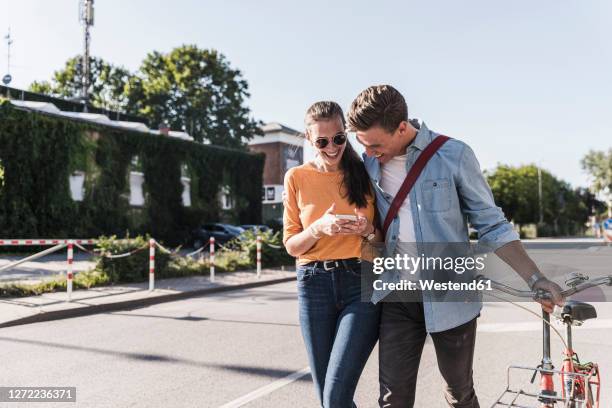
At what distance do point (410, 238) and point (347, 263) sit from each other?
0.31m

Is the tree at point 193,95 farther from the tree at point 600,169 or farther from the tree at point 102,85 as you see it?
the tree at point 600,169

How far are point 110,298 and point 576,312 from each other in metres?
8.79

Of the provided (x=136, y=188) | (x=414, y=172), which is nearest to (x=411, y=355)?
(x=414, y=172)

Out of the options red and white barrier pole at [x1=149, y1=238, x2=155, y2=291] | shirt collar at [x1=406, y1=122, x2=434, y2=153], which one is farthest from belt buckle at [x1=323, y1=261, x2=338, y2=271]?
red and white barrier pole at [x1=149, y1=238, x2=155, y2=291]

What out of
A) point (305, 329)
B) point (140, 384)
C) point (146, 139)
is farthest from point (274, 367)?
point (146, 139)

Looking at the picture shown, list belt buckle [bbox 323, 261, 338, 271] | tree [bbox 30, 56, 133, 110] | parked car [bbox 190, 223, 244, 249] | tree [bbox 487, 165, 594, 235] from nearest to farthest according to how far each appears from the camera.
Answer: belt buckle [bbox 323, 261, 338, 271]
parked car [bbox 190, 223, 244, 249]
tree [bbox 30, 56, 133, 110]
tree [bbox 487, 165, 594, 235]

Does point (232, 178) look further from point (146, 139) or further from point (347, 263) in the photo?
point (347, 263)

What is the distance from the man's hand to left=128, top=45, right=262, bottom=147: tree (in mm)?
39618

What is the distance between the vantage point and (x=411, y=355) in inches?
90.9

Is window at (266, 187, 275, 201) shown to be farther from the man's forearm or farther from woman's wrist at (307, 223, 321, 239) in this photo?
the man's forearm

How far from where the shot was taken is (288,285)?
1262 cm

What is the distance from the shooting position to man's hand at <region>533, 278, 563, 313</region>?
81.0 inches

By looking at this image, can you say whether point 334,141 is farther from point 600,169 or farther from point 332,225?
point 600,169

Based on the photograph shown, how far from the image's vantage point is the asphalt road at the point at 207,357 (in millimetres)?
4250
